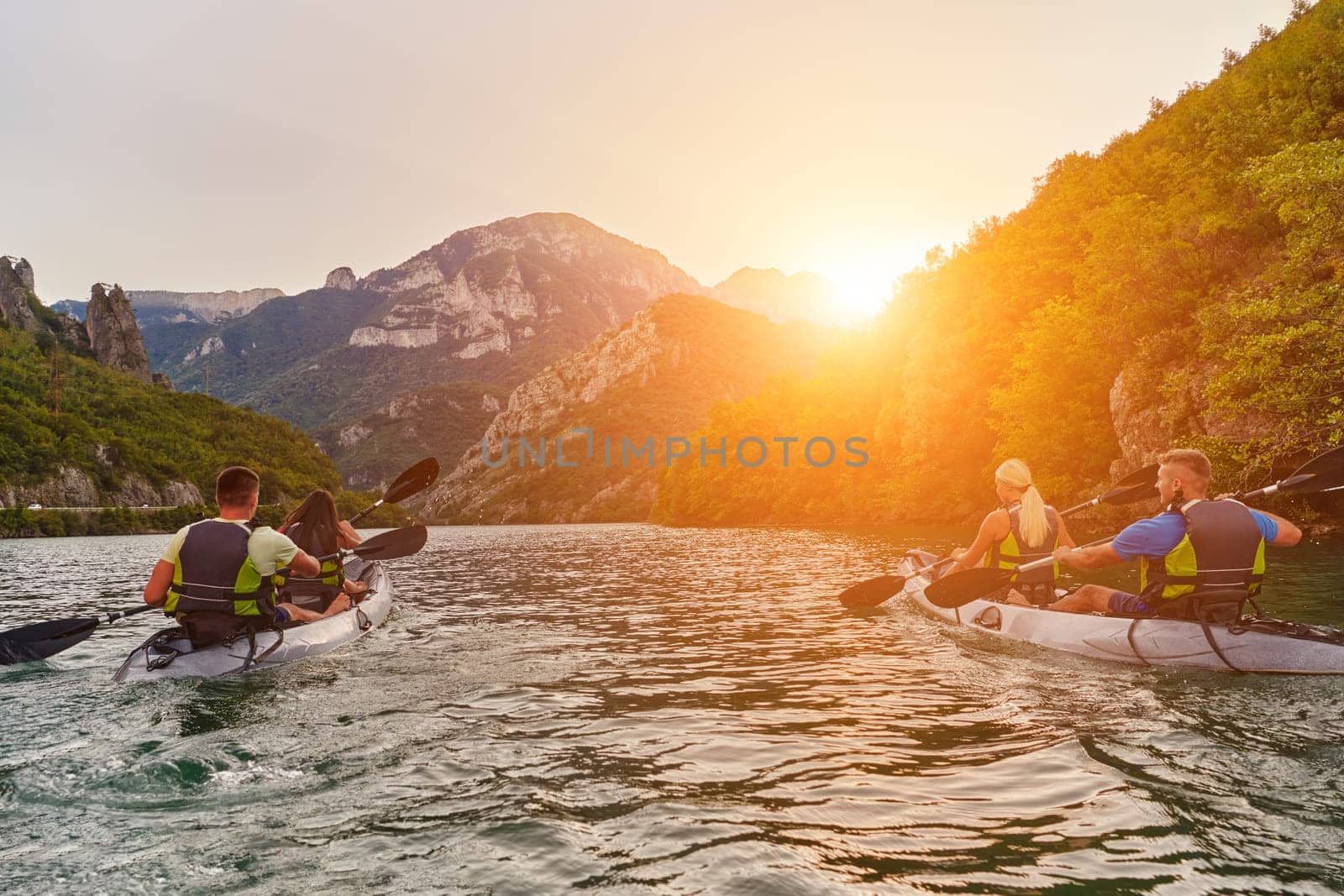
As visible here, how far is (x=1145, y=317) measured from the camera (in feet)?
103

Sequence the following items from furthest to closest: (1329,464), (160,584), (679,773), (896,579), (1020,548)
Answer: (896,579) < (1020,548) < (1329,464) < (160,584) < (679,773)

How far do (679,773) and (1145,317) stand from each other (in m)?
33.4

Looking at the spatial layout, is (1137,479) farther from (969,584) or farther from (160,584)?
(160,584)

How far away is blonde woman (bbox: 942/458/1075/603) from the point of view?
10664 millimetres

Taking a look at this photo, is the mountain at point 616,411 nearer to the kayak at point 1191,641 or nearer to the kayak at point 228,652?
the kayak at point 228,652

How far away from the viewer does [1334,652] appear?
25.1 feet

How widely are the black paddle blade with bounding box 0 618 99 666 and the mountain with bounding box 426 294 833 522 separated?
12104 cm

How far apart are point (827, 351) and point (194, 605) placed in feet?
233

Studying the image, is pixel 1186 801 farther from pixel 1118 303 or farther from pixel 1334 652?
pixel 1118 303

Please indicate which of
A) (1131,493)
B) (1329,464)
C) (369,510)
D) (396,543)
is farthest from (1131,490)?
(369,510)

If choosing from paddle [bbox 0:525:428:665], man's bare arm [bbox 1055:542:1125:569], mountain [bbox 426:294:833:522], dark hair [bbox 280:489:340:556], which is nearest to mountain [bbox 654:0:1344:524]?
man's bare arm [bbox 1055:542:1125:569]

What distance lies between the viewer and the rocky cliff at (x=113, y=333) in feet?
489

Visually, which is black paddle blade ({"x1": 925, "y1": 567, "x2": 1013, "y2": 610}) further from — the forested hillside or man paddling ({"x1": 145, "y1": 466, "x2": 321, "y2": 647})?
the forested hillside

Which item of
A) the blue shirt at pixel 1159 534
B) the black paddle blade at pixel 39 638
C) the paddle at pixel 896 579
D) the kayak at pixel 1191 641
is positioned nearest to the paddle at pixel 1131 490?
the paddle at pixel 896 579
